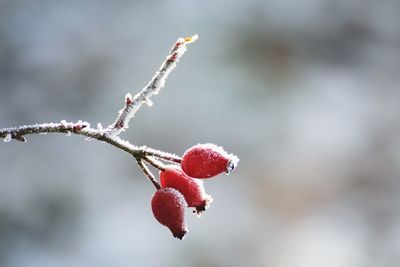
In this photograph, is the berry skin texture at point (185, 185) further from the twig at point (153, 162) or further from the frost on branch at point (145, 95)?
the frost on branch at point (145, 95)

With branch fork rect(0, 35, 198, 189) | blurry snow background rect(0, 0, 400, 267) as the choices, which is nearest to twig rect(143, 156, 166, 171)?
branch fork rect(0, 35, 198, 189)

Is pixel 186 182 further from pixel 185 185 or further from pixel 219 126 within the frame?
pixel 219 126

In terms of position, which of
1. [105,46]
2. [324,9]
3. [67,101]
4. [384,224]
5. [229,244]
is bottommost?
[229,244]

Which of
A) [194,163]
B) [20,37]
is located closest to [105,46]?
[20,37]

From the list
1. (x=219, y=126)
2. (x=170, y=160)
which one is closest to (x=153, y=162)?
(x=170, y=160)

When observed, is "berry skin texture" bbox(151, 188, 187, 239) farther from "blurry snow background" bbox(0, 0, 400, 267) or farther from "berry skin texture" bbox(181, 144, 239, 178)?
"blurry snow background" bbox(0, 0, 400, 267)

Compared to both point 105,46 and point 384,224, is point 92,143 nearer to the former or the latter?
point 105,46

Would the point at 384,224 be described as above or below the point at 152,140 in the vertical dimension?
below
